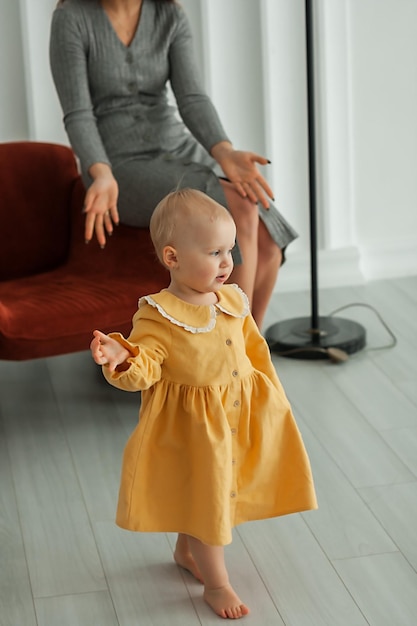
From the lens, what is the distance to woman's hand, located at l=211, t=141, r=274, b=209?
2.86 m

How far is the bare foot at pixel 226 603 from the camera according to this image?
1.97 meters

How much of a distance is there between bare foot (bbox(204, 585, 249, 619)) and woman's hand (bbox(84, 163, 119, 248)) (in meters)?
1.03

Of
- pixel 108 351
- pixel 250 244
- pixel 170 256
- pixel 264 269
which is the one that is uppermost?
pixel 170 256

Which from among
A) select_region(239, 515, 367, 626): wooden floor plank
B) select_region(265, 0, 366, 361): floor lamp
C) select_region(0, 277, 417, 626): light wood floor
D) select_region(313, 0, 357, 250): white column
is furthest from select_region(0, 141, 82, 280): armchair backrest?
select_region(239, 515, 367, 626): wooden floor plank

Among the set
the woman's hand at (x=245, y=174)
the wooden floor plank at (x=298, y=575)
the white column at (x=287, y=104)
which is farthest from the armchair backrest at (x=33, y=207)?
the wooden floor plank at (x=298, y=575)

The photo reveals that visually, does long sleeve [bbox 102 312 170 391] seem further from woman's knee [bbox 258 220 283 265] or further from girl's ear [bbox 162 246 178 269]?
woman's knee [bbox 258 220 283 265]

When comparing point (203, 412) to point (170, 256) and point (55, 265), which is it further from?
point (55, 265)

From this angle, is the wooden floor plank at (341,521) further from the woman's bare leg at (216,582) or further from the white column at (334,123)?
the white column at (334,123)

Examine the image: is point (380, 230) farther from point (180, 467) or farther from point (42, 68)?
point (180, 467)

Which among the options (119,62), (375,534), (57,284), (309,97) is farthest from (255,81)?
(375,534)

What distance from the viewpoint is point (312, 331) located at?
3.31 metres

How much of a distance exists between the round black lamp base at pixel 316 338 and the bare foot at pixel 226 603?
4.21 feet

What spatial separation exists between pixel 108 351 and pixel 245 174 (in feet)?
4.01

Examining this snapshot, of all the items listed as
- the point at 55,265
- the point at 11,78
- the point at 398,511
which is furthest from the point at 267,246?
the point at 11,78
